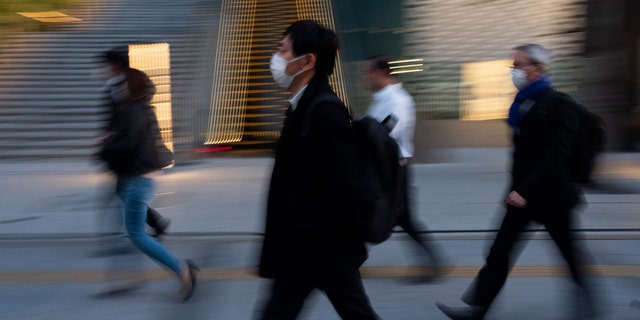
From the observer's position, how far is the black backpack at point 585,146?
425cm

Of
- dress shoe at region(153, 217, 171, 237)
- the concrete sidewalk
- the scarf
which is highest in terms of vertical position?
the scarf

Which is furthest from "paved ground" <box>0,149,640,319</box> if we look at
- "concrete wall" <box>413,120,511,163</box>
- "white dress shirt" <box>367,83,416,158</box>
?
"white dress shirt" <box>367,83,416,158</box>

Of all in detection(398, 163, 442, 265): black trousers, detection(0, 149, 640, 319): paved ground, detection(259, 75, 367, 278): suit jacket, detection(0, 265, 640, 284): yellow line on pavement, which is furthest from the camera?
detection(0, 265, 640, 284): yellow line on pavement

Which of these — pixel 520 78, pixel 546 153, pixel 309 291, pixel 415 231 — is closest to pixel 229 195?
pixel 415 231

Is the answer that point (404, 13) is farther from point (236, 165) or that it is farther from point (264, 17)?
point (264, 17)

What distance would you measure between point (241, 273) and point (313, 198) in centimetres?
310

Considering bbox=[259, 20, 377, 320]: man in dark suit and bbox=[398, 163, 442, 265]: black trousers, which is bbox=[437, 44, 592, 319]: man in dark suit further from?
bbox=[259, 20, 377, 320]: man in dark suit

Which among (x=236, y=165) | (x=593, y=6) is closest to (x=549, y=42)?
(x=593, y=6)

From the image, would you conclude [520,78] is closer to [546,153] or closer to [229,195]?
[546,153]

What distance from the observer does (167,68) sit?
11.2m

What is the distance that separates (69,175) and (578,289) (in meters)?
8.14

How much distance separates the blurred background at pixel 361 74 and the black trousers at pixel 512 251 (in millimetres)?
7293

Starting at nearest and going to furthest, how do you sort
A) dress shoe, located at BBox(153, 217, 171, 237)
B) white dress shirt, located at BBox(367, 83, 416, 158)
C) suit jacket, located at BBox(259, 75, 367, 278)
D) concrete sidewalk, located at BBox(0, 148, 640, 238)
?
suit jacket, located at BBox(259, 75, 367, 278)
white dress shirt, located at BBox(367, 83, 416, 158)
dress shoe, located at BBox(153, 217, 171, 237)
concrete sidewalk, located at BBox(0, 148, 640, 238)

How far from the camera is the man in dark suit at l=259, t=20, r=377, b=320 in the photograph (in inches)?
109
